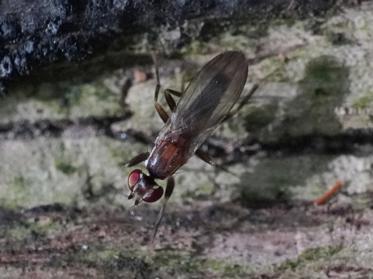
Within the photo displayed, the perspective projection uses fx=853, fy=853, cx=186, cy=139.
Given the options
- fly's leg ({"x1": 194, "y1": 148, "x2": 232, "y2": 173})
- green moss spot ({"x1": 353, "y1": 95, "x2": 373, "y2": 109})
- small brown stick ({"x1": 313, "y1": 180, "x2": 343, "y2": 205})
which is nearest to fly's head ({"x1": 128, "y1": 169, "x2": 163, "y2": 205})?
fly's leg ({"x1": 194, "y1": 148, "x2": 232, "y2": 173})

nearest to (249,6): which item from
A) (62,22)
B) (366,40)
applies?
(366,40)

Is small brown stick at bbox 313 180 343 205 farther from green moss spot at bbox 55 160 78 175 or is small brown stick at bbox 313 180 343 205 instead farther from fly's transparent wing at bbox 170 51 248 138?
green moss spot at bbox 55 160 78 175

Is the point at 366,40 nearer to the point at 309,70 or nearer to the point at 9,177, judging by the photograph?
the point at 309,70

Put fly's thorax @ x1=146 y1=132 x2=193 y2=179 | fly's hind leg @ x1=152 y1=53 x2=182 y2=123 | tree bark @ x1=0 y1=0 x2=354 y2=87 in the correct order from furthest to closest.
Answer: fly's thorax @ x1=146 y1=132 x2=193 y2=179 → fly's hind leg @ x1=152 y1=53 x2=182 y2=123 → tree bark @ x1=0 y1=0 x2=354 y2=87

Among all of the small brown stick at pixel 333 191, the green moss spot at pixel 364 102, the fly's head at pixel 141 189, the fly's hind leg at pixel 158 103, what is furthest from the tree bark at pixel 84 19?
the small brown stick at pixel 333 191

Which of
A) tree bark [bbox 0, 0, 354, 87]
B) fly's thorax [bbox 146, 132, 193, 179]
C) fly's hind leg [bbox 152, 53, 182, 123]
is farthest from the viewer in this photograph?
fly's thorax [bbox 146, 132, 193, 179]

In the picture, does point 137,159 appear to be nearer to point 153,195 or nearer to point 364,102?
point 153,195

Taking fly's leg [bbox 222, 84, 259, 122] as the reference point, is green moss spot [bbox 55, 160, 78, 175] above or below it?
below
